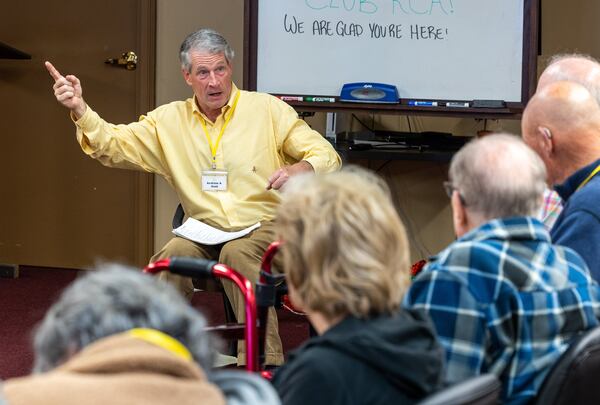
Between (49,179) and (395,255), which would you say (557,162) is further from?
(49,179)

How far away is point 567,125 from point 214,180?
1.48m

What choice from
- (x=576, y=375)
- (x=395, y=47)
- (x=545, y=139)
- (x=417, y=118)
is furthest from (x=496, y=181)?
(x=417, y=118)

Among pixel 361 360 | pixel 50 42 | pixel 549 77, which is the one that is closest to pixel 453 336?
pixel 361 360

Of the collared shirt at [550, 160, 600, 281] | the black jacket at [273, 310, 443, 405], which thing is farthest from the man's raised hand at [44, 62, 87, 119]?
the black jacket at [273, 310, 443, 405]

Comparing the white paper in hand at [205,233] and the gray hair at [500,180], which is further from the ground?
the gray hair at [500,180]

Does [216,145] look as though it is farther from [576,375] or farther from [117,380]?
[117,380]

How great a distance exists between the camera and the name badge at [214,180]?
11.0 feet

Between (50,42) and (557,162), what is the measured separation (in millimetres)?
3560

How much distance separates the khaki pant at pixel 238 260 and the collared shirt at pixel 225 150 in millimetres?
132

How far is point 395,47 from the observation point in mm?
4027

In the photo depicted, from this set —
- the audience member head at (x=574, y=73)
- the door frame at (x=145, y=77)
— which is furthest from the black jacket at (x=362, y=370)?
the door frame at (x=145, y=77)

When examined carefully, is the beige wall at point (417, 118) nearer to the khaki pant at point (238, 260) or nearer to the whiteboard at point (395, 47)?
the whiteboard at point (395, 47)

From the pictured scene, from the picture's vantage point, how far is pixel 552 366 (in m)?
1.48

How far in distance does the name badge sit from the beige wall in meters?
1.51
